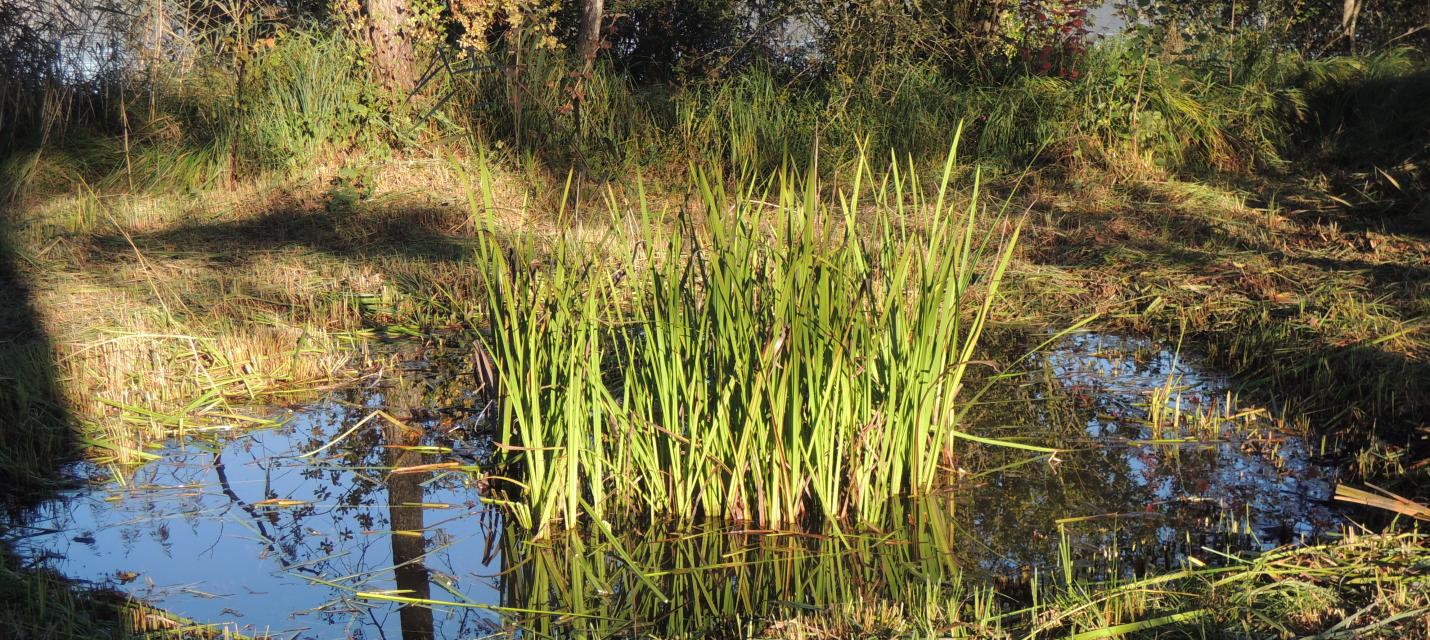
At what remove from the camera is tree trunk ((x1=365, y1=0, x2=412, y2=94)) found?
8195 mm

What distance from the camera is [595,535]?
116 inches

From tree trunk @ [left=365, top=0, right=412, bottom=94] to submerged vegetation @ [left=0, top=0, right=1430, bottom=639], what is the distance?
3 cm

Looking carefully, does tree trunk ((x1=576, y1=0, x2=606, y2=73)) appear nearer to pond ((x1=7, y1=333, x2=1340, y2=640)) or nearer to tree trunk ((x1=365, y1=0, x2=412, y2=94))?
tree trunk ((x1=365, y1=0, x2=412, y2=94))

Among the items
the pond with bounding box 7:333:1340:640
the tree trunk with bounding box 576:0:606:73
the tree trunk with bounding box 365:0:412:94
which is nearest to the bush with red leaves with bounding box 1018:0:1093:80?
the tree trunk with bounding box 576:0:606:73

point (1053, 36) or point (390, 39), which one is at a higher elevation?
point (1053, 36)

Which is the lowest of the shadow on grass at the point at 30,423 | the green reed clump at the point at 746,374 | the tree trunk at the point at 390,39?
the shadow on grass at the point at 30,423

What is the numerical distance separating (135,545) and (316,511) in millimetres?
466

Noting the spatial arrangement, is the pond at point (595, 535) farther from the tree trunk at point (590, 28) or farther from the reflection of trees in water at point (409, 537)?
the tree trunk at point (590, 28)

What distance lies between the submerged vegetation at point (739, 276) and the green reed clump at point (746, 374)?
2cm

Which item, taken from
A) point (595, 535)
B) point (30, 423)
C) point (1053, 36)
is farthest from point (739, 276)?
Answer: point (1053, 36)

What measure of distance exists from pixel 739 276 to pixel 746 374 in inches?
10.1

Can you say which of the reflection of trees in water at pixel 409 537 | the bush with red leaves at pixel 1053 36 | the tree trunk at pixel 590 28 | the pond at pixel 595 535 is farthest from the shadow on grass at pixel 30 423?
the bush with red leaves at pixel 1053 36

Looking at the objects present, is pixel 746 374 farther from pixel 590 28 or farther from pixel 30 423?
pixel 590 28

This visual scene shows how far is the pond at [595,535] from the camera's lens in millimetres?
2582
